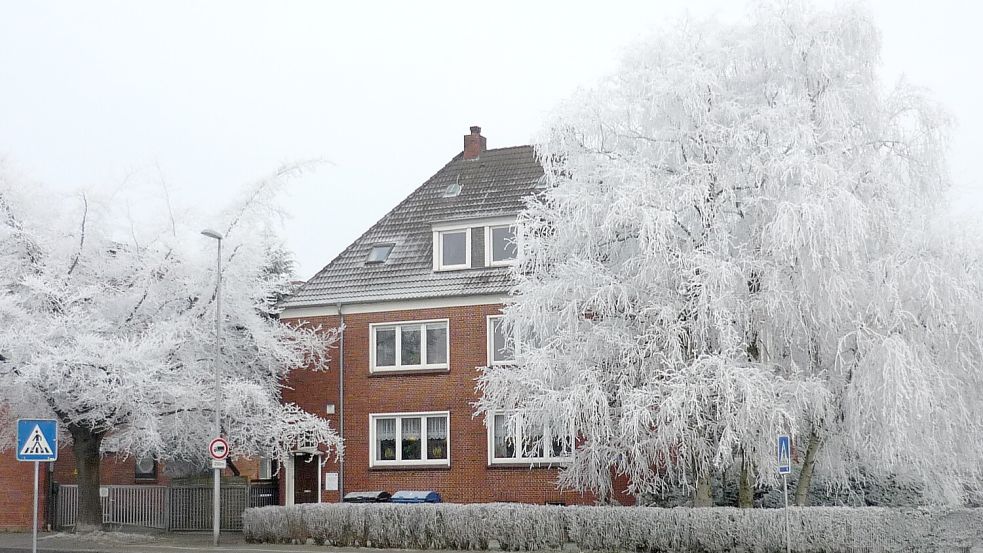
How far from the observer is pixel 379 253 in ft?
115

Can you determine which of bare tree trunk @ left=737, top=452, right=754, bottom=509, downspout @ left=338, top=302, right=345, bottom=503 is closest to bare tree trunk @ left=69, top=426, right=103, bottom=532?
downspout @ left=338, top=302, right=345, bottom=503

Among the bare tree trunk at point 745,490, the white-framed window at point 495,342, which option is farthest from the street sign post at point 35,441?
the white-framed window at point 495,342

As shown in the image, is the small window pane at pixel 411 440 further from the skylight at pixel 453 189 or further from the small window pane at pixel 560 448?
the skylight at pixel 453 189

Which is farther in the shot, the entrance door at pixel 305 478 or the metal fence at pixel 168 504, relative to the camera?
the entrance door at pixel 305 478

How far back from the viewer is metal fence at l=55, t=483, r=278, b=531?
3294 centimetres

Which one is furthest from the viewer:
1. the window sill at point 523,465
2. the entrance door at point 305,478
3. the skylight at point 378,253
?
the skylight at point 378,253

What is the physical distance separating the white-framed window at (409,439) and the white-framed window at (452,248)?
14.2 ft

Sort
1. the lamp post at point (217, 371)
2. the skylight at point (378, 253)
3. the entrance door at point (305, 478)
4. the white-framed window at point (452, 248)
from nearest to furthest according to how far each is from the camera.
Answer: the lamp post at point (217, 371) → the white-framed window at point (452, 248) → the entrance door at point (305, 478) → the skylight at point (378, 253)

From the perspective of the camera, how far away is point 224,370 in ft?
102

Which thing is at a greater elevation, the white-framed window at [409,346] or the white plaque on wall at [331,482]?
the white-framed window at [409,346]

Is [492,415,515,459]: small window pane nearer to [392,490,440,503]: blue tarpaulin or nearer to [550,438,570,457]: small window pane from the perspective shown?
[550,438,570,457]: small window pane

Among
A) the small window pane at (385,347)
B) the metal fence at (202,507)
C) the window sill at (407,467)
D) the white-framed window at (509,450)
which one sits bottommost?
the metal fence at (202,507)

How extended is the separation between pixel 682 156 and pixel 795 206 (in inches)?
123

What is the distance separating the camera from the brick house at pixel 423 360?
3145 centimetres
